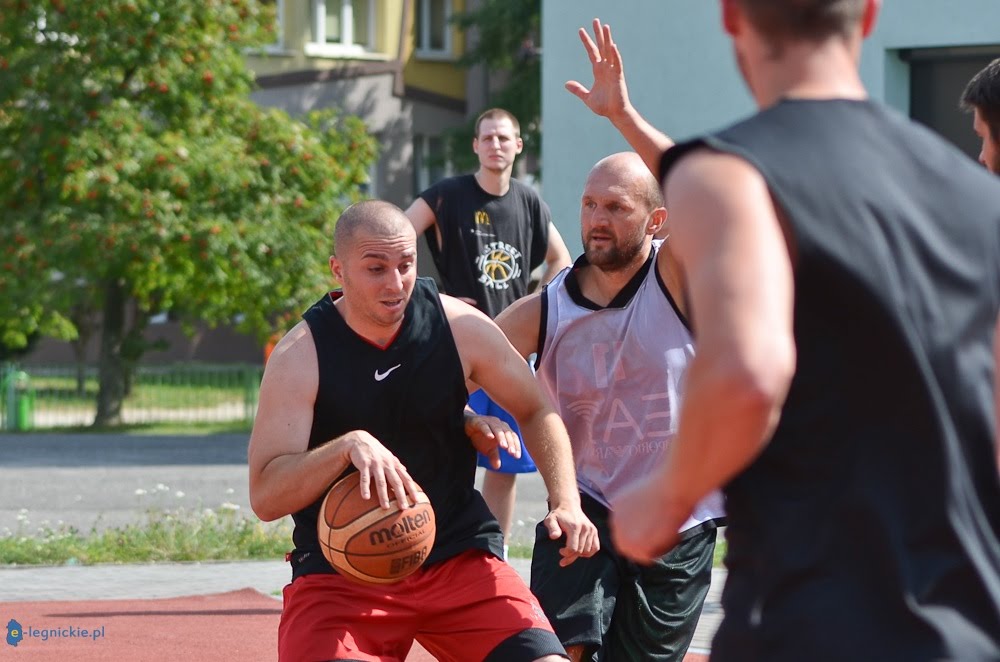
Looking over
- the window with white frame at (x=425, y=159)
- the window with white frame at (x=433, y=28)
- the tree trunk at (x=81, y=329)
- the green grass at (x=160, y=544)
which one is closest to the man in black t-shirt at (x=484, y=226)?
the green grass at (x=160, y=544)

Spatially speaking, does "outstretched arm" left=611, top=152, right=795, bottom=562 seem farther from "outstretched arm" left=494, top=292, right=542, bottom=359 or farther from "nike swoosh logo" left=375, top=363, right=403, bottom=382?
"outstretched arm" left=494, top=292, right=542, bottom=359

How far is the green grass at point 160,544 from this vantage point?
33.0 feet

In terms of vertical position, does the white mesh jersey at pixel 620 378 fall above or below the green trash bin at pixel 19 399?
above

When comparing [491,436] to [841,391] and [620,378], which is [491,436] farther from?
[841,391]

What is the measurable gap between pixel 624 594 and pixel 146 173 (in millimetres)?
17254

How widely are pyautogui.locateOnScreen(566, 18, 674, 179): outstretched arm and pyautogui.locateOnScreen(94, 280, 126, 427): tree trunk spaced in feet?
62.7

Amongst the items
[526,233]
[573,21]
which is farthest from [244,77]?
[526,233]

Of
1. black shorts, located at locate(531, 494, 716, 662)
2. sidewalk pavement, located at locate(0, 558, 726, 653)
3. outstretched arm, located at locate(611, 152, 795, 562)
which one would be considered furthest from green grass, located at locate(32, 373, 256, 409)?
outstretched arm, located at locate(611, 152, 795, 562)

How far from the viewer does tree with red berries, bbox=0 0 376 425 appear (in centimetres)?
2131

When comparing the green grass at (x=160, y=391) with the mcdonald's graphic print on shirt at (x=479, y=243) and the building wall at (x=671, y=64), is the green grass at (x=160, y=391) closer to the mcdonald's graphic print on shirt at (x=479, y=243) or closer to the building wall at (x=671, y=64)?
the building wall at (x=671, y=64)

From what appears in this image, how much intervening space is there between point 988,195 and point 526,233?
255 inches

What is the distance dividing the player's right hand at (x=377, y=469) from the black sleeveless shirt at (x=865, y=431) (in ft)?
6.94

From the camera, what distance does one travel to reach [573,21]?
59.2ft

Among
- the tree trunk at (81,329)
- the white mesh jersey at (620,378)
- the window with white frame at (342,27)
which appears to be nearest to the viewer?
the white mesh jersey at (620,378)
